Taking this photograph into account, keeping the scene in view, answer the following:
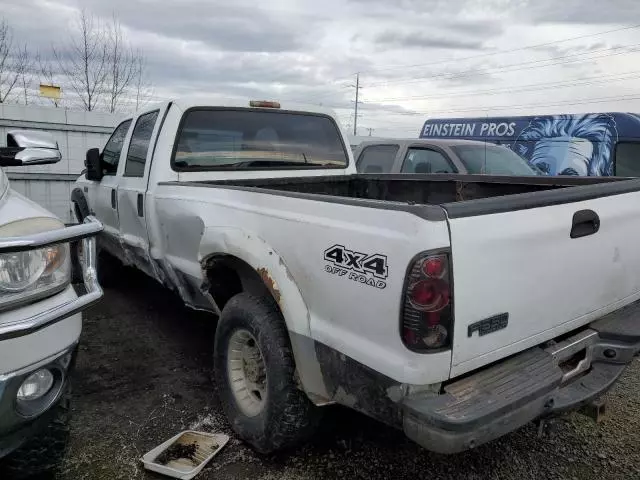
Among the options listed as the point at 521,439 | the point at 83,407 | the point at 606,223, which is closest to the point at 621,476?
the point at 521,439

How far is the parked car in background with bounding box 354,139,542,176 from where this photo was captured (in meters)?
7.43

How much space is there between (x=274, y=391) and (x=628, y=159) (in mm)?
10171

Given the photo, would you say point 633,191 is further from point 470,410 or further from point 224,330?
point 224,330

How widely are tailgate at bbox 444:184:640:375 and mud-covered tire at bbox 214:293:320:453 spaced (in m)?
0.92

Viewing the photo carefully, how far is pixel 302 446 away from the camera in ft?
9.96

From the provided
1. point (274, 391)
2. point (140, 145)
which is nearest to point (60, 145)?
point (140, 145)

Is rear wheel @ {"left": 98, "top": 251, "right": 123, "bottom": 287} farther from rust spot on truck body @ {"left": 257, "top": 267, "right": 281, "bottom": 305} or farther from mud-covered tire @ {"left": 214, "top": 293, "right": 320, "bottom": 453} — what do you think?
rust spot on truck body @ {"left": 257, "top": 267, "right": 281, "bottom": 305}

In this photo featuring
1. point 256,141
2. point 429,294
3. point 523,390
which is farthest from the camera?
point 256,141

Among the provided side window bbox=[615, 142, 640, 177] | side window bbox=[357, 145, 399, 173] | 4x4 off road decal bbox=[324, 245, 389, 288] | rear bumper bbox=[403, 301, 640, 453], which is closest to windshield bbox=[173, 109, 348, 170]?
4x4 off road decal bbox=[324, 245, 389, 288]

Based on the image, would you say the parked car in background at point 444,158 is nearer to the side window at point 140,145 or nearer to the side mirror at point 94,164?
the side window at point 140,145

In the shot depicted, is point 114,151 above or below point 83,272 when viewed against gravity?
above

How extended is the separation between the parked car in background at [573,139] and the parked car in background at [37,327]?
949 cm

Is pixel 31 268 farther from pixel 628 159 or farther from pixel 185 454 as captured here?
pixel 628 159

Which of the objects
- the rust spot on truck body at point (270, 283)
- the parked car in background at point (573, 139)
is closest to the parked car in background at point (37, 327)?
the rust spot on truck body at point (270, 283)
